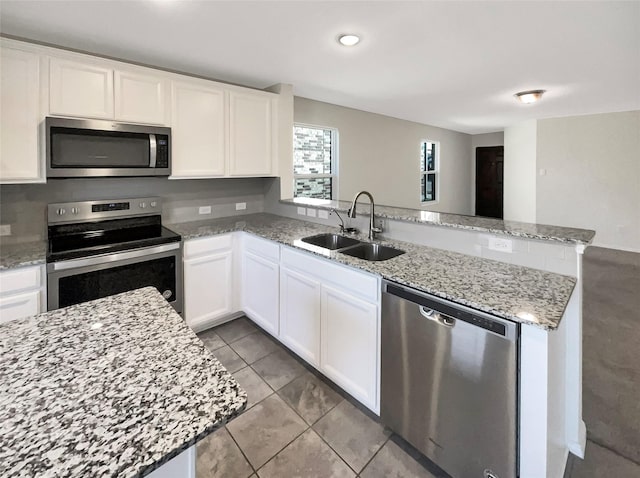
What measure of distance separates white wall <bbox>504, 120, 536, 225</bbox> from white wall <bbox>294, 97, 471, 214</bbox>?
→ 114 centimetres

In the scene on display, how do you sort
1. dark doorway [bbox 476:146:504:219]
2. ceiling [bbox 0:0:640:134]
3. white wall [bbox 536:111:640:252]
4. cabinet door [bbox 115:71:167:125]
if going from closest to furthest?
1. ceiling [bbox 0:0:640:134]
2. cabinet door [bbox 115:71:167:125]
3. white wall [bbox 536:111:640:252]
4. dark doorway [bbox 476:146:504:219]

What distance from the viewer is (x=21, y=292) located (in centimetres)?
188

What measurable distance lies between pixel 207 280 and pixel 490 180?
25.3ft

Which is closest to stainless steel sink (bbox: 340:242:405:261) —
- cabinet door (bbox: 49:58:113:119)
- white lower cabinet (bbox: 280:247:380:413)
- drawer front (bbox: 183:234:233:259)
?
white lower cabinet (bbox: 280:247:380:413)

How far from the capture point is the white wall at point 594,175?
5.30m

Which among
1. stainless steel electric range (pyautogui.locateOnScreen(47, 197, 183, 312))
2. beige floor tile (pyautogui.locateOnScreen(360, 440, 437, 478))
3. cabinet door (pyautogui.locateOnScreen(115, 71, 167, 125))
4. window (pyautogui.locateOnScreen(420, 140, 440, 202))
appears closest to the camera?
beige floor tile (pyautogui.locateOnScreen(360, 440, 437, 478))

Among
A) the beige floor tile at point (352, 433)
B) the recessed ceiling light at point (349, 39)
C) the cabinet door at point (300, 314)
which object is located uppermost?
the recessed ceiling light at point (349, 39)

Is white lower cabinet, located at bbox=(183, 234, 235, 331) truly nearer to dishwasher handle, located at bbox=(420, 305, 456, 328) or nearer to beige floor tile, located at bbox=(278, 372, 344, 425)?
beige floor tile, located at bbox=(278, 372, 344, 425)

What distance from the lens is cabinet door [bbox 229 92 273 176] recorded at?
300cm

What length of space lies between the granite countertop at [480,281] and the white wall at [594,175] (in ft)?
18.0

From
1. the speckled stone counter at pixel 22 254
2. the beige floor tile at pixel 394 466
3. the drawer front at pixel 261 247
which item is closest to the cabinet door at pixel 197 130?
the drawer front at pixel 261 247

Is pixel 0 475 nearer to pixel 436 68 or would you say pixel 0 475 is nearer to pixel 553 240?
pixel 553 240

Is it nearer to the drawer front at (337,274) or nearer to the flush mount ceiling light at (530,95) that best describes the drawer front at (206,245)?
the drawer front at (337,274)

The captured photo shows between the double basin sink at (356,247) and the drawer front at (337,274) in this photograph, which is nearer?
the drawer front at (337,274)
